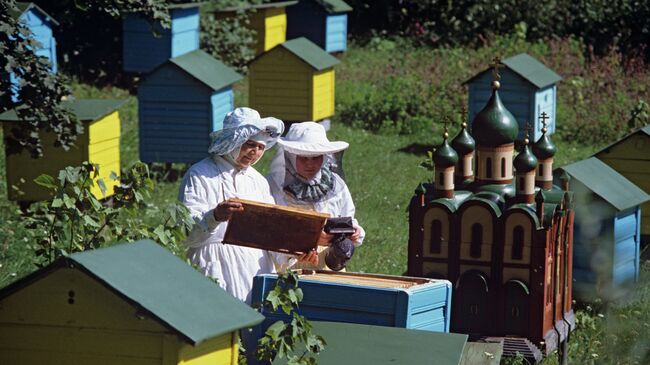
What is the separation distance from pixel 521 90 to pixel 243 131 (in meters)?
7.90

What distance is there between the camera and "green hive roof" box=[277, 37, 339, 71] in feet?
43.4

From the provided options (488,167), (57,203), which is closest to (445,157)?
(488,167)

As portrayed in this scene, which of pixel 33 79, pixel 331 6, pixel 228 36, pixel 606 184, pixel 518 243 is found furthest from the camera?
pixel 331 6

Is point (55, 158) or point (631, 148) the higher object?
point (631, 148)

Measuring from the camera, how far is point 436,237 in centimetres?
592

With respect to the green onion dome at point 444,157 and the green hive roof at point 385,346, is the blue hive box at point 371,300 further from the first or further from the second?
the green onion dome at point 444,157

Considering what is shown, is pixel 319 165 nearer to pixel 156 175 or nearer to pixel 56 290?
pixel 56 290

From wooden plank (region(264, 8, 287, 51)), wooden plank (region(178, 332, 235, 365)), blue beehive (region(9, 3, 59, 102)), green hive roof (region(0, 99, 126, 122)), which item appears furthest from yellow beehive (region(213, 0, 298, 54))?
wooden plank (region(178, 332, 235, 365))

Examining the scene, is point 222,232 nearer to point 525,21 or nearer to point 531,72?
point 531,72

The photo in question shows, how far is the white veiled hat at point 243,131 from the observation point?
17.9 ft

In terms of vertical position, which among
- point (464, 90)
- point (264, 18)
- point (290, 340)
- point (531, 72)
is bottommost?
point (464, 90)

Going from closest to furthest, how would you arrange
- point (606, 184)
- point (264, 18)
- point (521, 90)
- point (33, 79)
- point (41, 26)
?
1. point (606, 184)
2. point (33, 79)
3. point (521, 90)
4. point (41, 26)
5. point (264, 18)

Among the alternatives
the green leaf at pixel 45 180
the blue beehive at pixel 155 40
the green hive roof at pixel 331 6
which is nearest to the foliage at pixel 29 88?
the green leaf at pixel 45 180

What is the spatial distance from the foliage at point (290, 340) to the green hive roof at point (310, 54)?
360 inches
